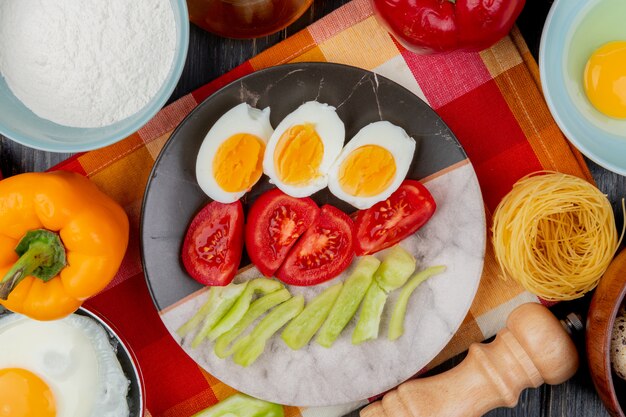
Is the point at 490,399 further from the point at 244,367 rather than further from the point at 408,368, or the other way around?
the point at 244,367

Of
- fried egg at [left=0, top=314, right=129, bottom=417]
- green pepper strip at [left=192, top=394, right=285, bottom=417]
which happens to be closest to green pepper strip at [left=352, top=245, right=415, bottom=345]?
green pepper strip at [left=192, top=394, right=285, bottom=417]

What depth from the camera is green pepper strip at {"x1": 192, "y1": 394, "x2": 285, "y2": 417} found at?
4.71 ft

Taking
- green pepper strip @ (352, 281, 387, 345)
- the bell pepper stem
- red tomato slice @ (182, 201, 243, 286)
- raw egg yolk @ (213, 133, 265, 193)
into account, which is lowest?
green pepper strip @ (352, 281, 387, 345)

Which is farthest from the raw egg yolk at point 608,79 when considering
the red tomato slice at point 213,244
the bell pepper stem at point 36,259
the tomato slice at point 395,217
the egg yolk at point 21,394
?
the egg yolk at point 21,394

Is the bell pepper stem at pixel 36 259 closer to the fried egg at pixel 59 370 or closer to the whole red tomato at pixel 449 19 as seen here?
the fried egg at pixel 59 370

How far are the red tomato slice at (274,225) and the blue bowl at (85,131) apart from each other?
0.29 meters

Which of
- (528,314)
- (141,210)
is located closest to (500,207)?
(528,314)

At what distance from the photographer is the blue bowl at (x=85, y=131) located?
1.23m

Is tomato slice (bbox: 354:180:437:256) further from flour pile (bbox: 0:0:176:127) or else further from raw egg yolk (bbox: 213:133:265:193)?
flour pile (bbox: 0:0:176:127)

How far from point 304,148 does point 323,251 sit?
0.21 m

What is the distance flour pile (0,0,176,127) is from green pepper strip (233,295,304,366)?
488 millimetres

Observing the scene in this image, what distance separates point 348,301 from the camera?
1.40 metres

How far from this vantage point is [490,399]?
1.38 m

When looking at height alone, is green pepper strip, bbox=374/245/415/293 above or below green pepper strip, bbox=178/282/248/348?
above
